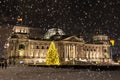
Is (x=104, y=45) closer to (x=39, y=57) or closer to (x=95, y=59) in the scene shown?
(x=95, y=59)

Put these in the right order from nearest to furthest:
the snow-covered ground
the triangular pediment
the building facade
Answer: the snow-covered ground
the building facade
the triangular pediment

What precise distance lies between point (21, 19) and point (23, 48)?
85.8 feet

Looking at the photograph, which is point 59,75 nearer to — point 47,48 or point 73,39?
point 47,48

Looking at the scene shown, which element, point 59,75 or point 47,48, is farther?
point 47,48

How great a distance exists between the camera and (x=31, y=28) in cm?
15162

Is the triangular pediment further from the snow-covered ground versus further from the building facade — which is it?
the snow-covered ground

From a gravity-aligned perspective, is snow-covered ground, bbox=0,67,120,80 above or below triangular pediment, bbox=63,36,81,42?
below

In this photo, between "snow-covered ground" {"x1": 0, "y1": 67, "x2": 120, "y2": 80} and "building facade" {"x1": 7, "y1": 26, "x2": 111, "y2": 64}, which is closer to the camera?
"snow-covered ground" {"x1": 0, "y1": 67, "x2": 120, "y2": 80}

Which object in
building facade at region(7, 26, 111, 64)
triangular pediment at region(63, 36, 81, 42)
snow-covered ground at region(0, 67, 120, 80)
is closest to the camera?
snow-covered ground at region(0, 67, 120, 80)

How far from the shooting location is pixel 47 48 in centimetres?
12056

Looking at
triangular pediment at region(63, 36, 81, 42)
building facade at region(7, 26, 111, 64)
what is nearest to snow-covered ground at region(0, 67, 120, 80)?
building facade at region(7, 26, 111, 64)

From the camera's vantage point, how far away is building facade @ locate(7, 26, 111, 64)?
112125 millimetres

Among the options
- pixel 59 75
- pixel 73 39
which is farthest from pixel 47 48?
pixel 59 75

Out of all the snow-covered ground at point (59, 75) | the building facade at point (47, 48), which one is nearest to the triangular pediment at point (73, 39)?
the building facade at point (47, 48)
